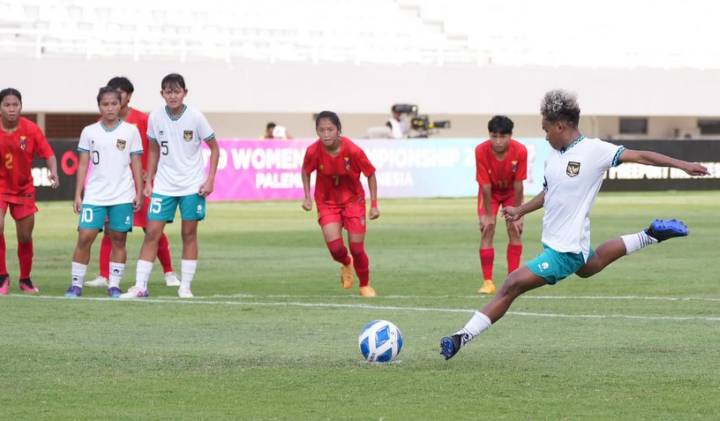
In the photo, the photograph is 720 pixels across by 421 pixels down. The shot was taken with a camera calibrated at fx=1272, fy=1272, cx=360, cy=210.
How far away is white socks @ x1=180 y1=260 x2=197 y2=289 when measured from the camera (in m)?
12.5

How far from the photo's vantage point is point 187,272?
1249 centimetres

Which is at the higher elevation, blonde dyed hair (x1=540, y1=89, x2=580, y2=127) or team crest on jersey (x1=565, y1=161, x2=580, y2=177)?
blonde dyed hair (x1=540, y1=89, x2=580, y2=127)

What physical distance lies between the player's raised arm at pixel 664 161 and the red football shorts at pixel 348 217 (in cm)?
527

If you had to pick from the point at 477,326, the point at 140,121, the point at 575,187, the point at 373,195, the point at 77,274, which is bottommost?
Result: the point at 77,274

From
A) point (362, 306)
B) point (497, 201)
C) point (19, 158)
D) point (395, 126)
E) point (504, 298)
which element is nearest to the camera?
point (504, 298)

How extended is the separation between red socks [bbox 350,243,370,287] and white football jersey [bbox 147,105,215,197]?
1.77 m

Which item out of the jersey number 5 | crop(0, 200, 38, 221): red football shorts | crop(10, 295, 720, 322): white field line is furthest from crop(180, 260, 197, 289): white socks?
crop(0, 200, 38, 221): red football shorts

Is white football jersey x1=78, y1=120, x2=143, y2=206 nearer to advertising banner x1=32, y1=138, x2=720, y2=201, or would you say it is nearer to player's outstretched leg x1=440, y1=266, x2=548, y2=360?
player's outstretched leg x1=440, y1=266, x2=548, y2=360

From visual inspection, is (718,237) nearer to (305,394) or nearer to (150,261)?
(150,261)

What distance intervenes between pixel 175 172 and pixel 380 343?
15.9 ft

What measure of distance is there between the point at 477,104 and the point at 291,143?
1285cm

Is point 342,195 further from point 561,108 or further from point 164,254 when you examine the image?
point 561,108

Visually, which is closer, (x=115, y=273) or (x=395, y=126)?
(x=115, y=273)

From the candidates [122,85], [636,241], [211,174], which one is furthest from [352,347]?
[122,85]
